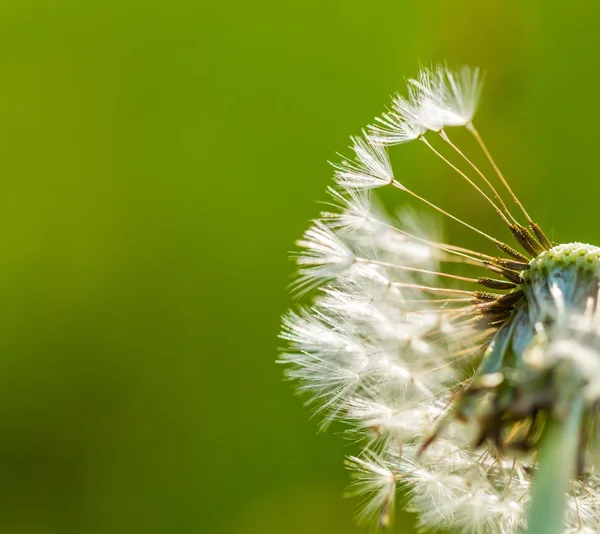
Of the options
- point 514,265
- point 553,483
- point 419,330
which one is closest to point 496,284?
point 514,265

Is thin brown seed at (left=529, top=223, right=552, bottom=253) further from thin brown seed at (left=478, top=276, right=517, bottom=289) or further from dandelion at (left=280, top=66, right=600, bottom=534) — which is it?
thin brown seed at (left=478, top=276, right=517, bottom=289)

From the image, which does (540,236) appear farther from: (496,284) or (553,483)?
(553,483)

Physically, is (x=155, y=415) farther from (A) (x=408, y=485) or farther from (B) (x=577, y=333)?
(B) (x=577, y=333)

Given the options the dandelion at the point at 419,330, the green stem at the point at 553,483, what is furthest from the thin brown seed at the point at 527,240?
the green stem at the point at 553,483

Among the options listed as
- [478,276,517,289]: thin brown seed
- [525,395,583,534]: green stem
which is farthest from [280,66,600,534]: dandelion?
[525,395,583,534]: green stem

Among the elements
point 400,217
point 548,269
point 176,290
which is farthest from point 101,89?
point 548,269

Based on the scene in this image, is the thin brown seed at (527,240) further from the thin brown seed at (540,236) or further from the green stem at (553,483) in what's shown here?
the green stem at (553,483)
